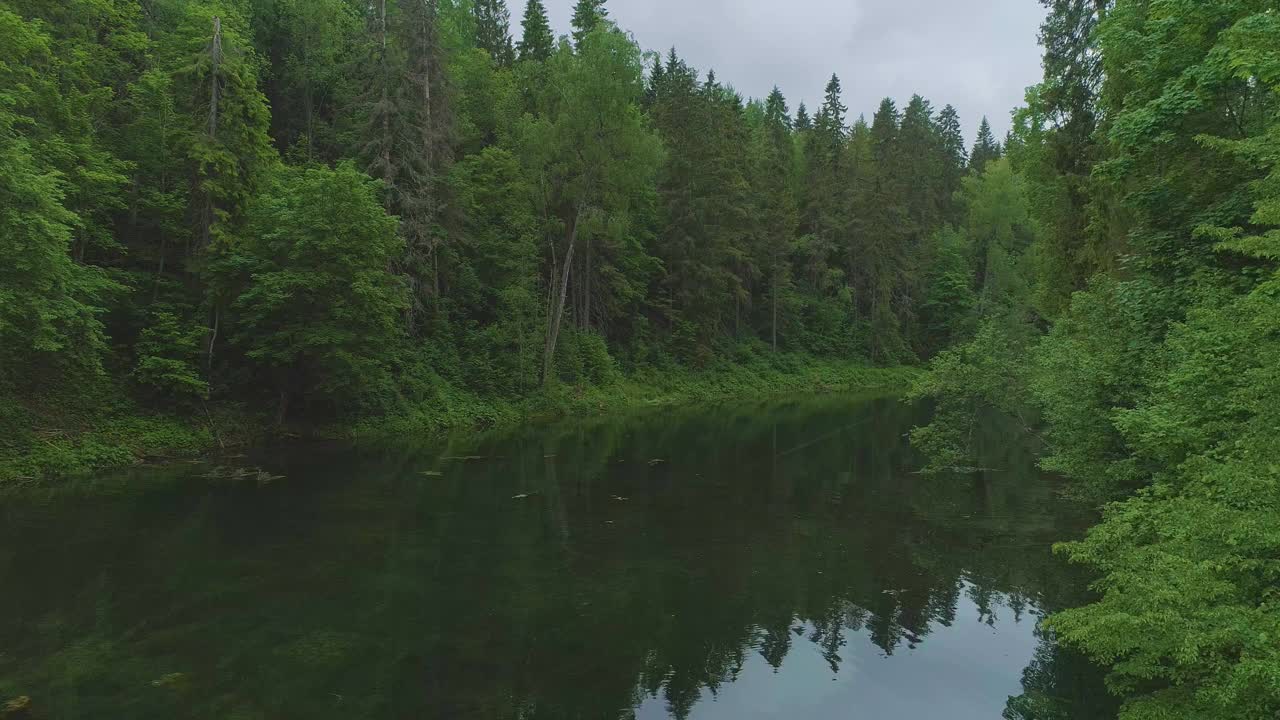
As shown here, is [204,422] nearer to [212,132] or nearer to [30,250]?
[30,250]

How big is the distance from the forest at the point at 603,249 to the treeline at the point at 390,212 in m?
0.16

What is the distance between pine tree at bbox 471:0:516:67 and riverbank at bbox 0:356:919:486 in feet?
96.9

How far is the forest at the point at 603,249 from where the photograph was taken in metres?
8.45

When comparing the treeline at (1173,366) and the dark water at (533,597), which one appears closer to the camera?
the treeline at (1173,366)

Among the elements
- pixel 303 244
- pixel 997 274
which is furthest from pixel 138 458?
pixel 997 274

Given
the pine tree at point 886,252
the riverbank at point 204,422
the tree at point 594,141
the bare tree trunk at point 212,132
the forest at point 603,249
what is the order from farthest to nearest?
the pine tree at point 886,252
the tree at point 594,141
the bare tree trunk at point 212,132
the riverbank at point 204,422
the forest at point 603,249

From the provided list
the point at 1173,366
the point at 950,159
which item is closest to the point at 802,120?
the point at 950,159

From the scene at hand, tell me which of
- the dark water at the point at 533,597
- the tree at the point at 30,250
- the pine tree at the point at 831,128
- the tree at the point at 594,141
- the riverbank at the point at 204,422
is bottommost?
the dark water at the point at 533,597

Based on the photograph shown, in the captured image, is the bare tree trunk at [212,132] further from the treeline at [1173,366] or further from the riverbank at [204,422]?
the treeline at [1173,366]

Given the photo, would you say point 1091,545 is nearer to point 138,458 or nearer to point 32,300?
point 32,300

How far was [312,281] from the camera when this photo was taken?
80.8 ft

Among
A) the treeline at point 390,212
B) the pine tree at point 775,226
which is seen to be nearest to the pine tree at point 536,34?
the treeline at point 390,212

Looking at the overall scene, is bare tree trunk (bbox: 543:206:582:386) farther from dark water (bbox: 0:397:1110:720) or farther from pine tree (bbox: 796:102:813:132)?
pine tree (bbox: 796:102:813:132)

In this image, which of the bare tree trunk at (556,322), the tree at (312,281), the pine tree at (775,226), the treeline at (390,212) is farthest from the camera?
the pine tree at (775,226)
